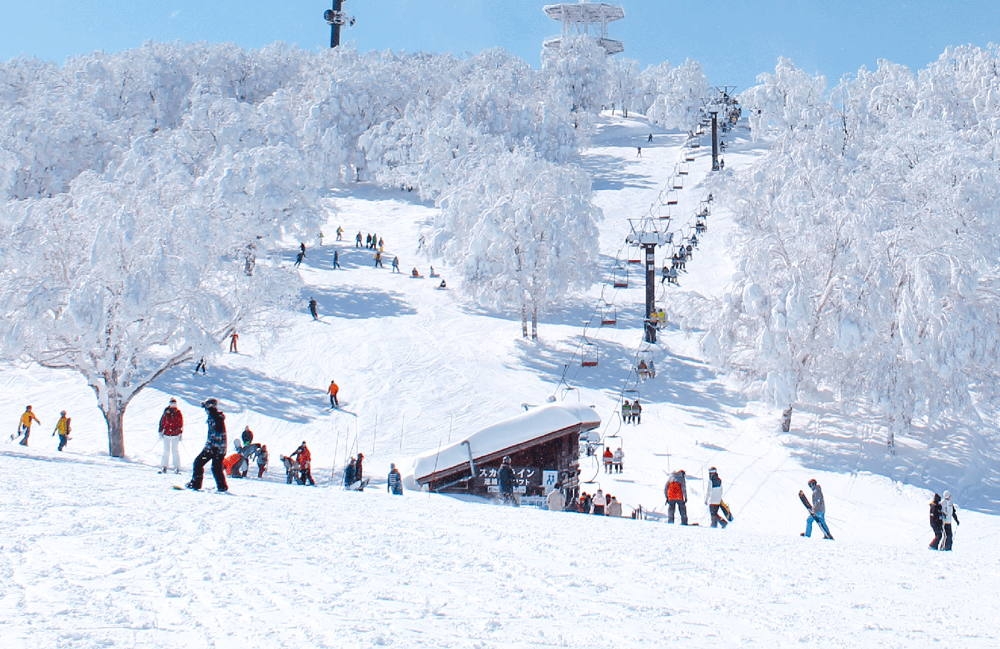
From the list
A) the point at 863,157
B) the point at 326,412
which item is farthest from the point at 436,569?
the point at 863,157

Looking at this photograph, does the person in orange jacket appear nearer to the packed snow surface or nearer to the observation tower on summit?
the packed snow surface

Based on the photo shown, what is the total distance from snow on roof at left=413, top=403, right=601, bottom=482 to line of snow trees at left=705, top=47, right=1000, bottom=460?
11.0 metres

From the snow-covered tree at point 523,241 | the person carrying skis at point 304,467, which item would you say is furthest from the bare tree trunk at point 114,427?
the snow-covered tree at point 523,241

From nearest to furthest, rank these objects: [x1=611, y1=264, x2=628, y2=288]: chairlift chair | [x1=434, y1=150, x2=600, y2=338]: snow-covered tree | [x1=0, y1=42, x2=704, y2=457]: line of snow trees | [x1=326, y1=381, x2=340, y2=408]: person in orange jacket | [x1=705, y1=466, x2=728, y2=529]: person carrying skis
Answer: [x1=705, y1=466, x2=728, y2=529]: person carrying skis, [x1=0, y1=42, x2=704, y2=457]: line of snow trees, [x1=326, y1=381, x2=340, y2=408]: person in orange jacket, [x1=434, y1=150, x2=600, y2=338]: snow-covered tree, [x1=611, y1=264, x2=628, y2=288]: chairlift chair

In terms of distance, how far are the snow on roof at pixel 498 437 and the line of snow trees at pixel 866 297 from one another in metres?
11.0

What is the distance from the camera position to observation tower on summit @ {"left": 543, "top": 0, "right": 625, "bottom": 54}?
4557 inches

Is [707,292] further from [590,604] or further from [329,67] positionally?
[329,67]

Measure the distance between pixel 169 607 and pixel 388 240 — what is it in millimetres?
51921

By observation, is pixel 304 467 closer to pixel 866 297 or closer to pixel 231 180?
pixel 866 297

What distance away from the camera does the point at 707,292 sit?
44.7m

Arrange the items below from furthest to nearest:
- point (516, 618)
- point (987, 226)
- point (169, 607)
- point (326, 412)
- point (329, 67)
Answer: point (329, 67), point (987, 226), point (326, 412), point (516, 618), point (169, 607)

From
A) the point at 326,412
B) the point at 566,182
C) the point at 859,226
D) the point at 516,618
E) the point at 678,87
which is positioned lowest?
the point at 326,412

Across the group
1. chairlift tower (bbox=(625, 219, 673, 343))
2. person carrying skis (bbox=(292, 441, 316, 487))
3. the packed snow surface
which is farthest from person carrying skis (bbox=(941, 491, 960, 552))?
chairlift tower (bbox=(625, 219, 673, 343))

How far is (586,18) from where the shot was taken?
383 ft
